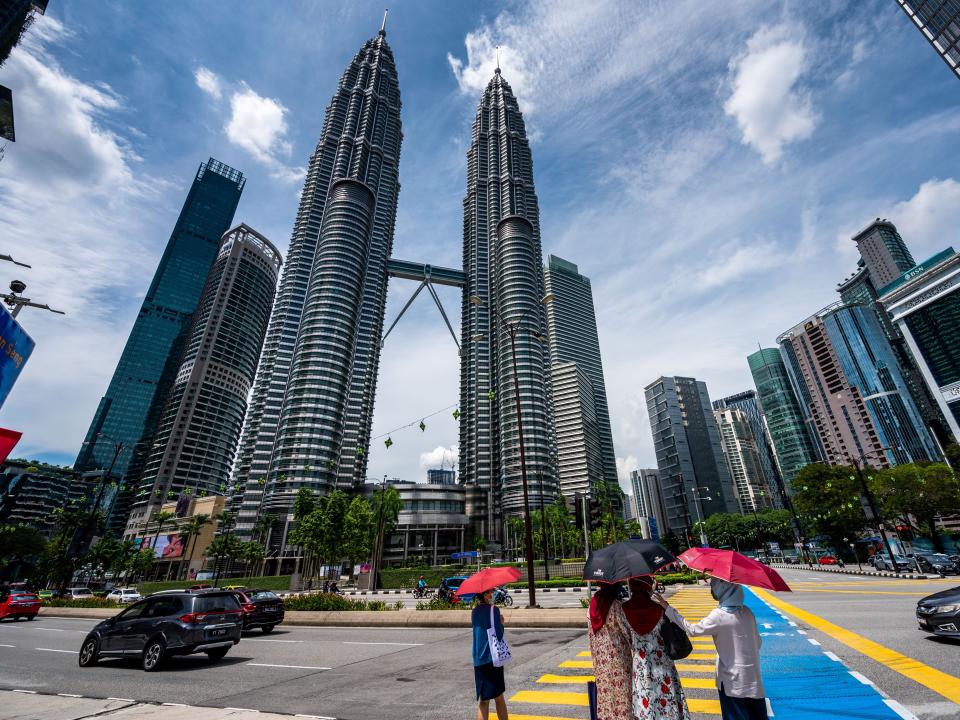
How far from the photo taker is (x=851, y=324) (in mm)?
143500

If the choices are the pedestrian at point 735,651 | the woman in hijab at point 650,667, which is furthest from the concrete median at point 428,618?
the woman in hijab at point 650,667

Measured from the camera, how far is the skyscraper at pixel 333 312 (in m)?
106

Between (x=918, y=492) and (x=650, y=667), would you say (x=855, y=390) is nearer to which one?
(x=918, y=492)

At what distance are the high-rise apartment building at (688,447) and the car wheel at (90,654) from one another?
6786 inches

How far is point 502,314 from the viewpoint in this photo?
129 metres

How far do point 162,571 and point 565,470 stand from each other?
12985 cm

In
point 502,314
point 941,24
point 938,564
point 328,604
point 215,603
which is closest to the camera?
point 215,603

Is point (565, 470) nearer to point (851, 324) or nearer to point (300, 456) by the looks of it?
point (300, 456)

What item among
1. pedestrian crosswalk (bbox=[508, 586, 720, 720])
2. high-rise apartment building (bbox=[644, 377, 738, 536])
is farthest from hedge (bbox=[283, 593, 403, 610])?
high-rise apartment building (bbox=[644, 377, 738, 536])

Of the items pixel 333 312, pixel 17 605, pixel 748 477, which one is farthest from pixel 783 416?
pixel 17 605

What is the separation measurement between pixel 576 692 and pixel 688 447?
180 m

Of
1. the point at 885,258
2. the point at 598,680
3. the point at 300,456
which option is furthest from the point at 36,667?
the point at 885,258

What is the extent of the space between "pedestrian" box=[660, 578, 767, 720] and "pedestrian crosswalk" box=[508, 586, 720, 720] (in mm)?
1919

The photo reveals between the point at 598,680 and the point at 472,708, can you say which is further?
the point at 472,708
